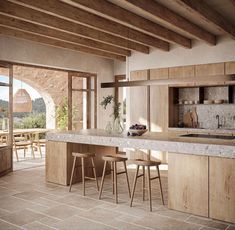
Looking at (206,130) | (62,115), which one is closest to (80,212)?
(206,130)

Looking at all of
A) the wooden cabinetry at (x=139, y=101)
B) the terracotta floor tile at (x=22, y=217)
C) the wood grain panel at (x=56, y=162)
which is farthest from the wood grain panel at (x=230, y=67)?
the terracotta floor tile at (x=22, y=217)

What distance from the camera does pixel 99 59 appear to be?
931 centimetres

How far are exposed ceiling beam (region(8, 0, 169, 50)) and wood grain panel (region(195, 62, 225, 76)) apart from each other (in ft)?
4.02

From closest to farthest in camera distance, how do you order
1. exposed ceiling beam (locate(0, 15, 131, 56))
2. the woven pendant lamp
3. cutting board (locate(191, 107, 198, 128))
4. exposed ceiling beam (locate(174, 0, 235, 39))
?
1. exposed ceiling beam (locate(174, 0, 235, 39))
2. exposed ceiling beam (locate(0, 15, 131, 56))
3. cutting board (locate(191, 107, 198, 128))
4. the woven pendant lamp

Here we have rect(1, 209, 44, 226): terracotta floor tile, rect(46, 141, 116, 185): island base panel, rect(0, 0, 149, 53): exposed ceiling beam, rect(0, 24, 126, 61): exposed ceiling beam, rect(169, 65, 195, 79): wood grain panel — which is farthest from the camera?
rect(169, 65, 195, 79): wood grain panel

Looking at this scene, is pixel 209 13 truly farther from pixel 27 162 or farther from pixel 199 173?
pixel 27 162

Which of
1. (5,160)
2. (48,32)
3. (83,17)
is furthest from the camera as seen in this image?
(5,160)

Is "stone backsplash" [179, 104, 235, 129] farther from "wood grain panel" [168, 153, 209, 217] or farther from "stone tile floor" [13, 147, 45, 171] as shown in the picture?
"stone tile floor" [13, 147, 45, 171]

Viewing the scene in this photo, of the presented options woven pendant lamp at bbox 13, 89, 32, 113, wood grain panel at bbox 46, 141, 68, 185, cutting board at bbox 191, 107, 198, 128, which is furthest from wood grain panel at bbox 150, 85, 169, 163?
woven pendant lamp at bbox 13, 89, 32, 113

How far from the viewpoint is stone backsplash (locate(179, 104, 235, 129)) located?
24.1ft

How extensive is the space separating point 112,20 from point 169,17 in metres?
1.02

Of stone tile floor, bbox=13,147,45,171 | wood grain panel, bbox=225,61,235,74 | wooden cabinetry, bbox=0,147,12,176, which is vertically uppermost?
wood grain panel, bbox=225,61,235,74

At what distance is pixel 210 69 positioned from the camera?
7055mm

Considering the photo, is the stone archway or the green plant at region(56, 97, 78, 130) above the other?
the stone archway
